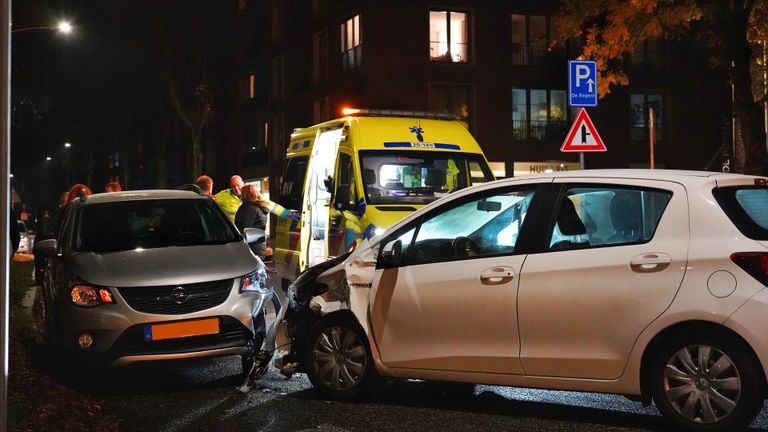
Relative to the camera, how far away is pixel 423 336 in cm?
673

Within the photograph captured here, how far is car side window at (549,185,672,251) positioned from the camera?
237 inches

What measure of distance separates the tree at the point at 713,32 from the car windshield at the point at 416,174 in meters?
6.28

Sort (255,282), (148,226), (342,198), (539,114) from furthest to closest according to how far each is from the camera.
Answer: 1. (539,114)
2. (342,198)
3. (148,226)
4. (255,282)

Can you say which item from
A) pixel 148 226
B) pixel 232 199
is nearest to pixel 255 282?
pixel 148 226

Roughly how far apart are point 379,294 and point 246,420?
4.21 feet

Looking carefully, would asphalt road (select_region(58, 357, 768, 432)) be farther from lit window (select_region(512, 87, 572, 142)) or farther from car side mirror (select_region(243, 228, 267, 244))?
lit window (select_region(512, 87, 572, 142))

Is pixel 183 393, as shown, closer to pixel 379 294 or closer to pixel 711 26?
pixel 379 294

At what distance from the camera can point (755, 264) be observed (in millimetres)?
5523

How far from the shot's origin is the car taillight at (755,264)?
550 centimetres

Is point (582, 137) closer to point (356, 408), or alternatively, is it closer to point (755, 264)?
point (356, 408)

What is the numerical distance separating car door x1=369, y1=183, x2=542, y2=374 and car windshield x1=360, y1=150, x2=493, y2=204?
14.8 feet

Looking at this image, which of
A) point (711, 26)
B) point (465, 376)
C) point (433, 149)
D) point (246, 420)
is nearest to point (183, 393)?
point (246, 420)

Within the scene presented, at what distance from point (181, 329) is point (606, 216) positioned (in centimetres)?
345

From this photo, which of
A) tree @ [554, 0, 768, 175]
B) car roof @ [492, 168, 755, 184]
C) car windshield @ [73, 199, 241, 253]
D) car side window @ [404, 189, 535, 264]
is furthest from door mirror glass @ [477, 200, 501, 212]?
tree @ [554, 0, 768, 175]
